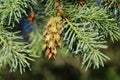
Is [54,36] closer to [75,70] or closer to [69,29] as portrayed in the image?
[69,29]

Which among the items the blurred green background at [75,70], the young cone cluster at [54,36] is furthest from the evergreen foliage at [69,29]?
the blurred green background at [75,70]

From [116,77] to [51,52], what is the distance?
2077mm

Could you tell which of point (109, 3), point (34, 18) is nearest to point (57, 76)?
point (34, 18)

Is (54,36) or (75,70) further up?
(54,36)

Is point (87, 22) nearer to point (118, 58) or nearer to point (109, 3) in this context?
point (109, 3)

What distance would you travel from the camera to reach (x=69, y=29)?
527 mm

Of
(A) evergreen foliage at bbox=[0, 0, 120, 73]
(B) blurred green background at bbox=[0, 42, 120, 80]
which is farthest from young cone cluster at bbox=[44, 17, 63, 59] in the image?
(B) blurred green background at bbox=[0, 42, 120, 80]

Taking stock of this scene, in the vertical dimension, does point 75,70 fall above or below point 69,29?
below

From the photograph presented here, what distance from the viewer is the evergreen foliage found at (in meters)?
0.52

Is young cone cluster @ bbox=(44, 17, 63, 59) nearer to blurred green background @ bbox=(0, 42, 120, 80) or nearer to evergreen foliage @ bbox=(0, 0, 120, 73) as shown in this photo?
evergreen foliage @ bbox=(0, 0, 120, 73)

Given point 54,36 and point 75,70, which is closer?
point 54,36

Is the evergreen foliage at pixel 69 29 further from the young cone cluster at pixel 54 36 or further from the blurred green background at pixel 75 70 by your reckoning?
the blurred green background at pixel 75 70

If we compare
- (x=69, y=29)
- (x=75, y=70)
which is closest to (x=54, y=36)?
(x=69, y=29)

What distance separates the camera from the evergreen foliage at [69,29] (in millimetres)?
519
